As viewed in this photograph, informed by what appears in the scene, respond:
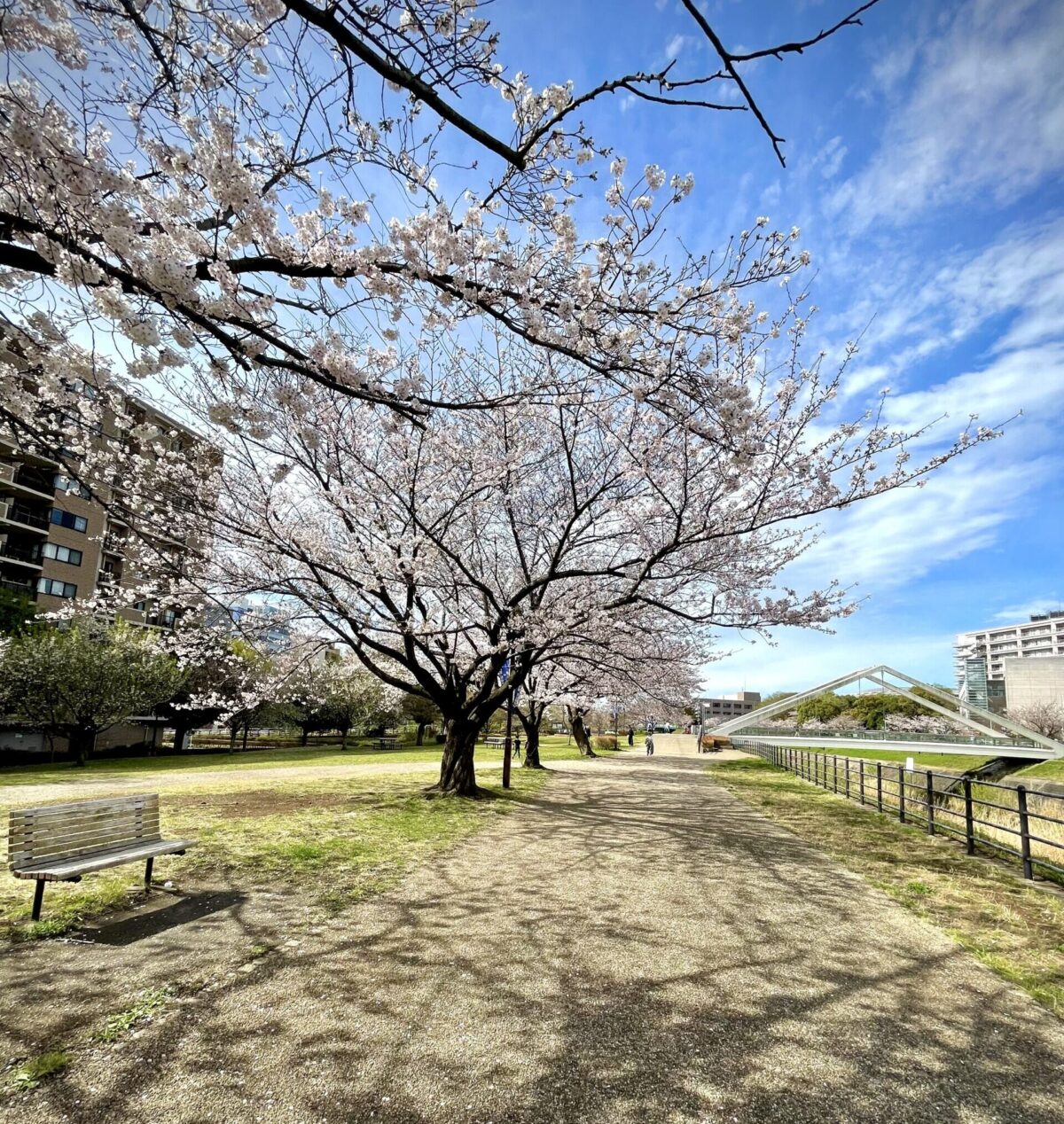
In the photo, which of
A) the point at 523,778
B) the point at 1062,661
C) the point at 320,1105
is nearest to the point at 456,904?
the point at 320,1105

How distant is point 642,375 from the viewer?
4.68 m

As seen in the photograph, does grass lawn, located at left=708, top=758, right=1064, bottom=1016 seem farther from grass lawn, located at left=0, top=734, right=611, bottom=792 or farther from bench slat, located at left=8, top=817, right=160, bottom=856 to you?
grass lawn, located at left=0, top=734, right=611, bottom=792

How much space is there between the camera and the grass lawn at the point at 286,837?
17.7ft

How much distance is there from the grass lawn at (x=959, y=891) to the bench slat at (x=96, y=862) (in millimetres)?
6576

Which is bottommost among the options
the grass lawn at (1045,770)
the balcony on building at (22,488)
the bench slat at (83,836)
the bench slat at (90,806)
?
the grass lawn at (1045,770)

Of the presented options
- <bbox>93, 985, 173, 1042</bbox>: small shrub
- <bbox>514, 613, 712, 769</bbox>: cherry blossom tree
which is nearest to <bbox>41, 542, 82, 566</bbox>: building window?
<bbox>514, 613, 712, 769</bbox>: cherry blossom tree

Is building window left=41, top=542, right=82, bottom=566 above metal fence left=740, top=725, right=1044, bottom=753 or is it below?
above

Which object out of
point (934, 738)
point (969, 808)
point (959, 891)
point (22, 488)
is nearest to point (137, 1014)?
point (959, 891)

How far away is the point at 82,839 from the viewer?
518cm

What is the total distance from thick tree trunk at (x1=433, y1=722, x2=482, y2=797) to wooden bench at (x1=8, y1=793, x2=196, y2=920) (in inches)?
283

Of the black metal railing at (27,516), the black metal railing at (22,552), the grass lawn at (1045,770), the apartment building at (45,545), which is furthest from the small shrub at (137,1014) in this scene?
the black metal railing at (22,552)

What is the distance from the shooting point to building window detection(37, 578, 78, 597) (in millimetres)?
37375

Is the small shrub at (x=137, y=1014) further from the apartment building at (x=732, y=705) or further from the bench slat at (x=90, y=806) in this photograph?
the apartment building at (x=732, y=705)

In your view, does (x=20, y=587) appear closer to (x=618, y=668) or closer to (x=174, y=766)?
(x=174, y=766)
